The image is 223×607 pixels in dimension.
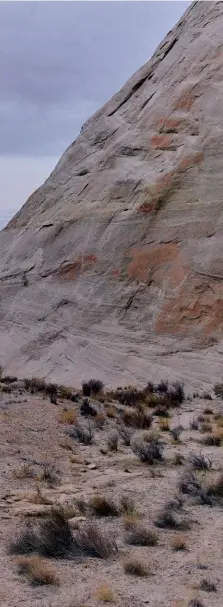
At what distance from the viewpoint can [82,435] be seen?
41.5 ft

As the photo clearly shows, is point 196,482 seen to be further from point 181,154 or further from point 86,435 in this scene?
A: point 181,154

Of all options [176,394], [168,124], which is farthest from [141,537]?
[168,124]

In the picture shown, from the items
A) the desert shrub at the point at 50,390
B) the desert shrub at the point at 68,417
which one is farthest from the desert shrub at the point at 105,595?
the desert shrub at the point at 50,390

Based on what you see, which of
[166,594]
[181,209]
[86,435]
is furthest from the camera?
[181,209]

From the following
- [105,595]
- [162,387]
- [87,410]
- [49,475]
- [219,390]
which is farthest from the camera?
[162,387]

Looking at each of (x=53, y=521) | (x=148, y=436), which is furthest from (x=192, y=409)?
(x=53, y=521)

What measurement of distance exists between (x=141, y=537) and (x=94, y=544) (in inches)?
22.9

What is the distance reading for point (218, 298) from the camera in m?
21.4

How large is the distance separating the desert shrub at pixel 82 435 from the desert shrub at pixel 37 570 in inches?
230

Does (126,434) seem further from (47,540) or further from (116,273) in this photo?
(116,273)

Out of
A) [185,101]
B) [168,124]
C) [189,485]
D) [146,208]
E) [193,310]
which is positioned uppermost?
[185,101]

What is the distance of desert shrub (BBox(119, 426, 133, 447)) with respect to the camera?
1274 cm

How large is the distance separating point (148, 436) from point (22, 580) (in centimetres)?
710

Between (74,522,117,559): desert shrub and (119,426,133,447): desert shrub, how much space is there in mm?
5430
